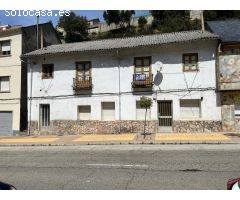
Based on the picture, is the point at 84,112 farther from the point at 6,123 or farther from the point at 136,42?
the point at 6,123

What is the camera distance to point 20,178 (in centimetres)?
923

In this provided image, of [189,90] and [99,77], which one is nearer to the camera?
[189,90]

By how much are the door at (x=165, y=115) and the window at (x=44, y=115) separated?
8682 millimetres

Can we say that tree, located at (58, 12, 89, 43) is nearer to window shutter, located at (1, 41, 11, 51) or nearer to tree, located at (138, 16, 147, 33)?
tree, located at (138, 16, 147, 33)

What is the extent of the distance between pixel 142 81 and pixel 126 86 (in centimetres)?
129

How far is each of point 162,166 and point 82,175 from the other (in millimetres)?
2731

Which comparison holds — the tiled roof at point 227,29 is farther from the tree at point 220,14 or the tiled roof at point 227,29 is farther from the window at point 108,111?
the tree at point 220,14

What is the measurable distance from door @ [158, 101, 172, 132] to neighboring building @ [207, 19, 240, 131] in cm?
351

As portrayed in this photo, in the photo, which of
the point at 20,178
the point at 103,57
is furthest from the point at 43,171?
the point at 103,57

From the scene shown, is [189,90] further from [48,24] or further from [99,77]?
[48,24]

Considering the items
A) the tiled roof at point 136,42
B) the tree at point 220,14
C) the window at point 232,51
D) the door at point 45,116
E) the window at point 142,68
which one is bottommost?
the door at point 45,116

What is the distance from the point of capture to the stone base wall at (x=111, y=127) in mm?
21484

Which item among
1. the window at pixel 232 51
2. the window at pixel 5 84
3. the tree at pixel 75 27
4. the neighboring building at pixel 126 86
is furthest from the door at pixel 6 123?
the tree at pixel 75 27
